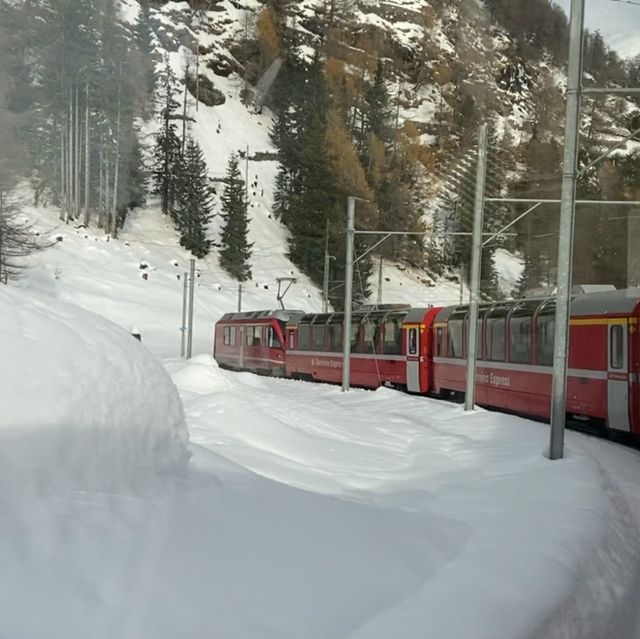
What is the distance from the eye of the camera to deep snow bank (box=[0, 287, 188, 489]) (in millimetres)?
4133

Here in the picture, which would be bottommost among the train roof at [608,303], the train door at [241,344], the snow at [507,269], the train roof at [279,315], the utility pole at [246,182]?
the train door at [241,344]

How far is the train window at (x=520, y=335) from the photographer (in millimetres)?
16406

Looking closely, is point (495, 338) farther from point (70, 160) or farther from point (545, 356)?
point (70, 160)

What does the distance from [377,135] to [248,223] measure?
1615 centimetres

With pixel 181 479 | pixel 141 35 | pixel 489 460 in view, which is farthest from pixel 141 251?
pixel 181 479

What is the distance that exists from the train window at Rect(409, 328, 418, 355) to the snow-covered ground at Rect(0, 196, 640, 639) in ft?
43.9

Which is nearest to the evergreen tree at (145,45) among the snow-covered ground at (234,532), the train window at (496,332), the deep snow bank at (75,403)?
the train window at (496,332)

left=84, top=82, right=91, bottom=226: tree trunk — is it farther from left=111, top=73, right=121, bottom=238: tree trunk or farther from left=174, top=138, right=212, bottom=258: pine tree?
left=174, top=138, right=212, bottom=258: pine tree

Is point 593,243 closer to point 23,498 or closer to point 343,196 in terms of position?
point 23,498

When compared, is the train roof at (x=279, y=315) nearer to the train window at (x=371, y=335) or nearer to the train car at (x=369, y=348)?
the train car at (x=369, y=348)

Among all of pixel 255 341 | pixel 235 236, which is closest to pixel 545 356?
pixel 255 341

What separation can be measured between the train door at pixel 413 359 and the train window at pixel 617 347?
379 inches

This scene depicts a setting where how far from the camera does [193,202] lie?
241ft

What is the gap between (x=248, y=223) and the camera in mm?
74438
